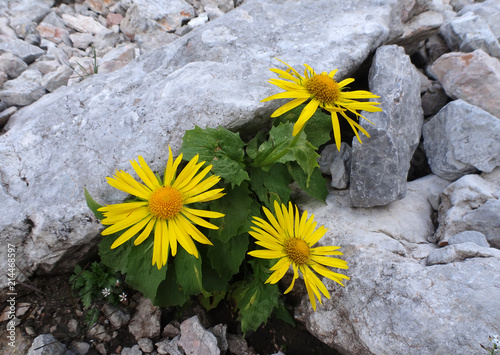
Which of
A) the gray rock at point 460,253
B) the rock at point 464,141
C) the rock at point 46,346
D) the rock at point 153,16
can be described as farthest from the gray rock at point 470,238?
the rock at point 153,16

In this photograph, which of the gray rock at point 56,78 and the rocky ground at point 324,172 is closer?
the rocky ground at point 324,172

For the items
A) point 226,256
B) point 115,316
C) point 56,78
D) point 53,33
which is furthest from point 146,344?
point 53,33

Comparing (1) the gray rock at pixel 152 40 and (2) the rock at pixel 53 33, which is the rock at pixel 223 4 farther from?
(2) the rock at pixel 53 33

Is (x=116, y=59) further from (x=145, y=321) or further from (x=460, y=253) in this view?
(x=460, y=253)

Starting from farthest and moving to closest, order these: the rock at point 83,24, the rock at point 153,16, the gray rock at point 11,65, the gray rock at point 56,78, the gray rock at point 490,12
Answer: the rock at point 83,24, the rock at point 153,16, the gray rock at point 490,12, the gray rock at point 11,65, the gray rock at point 56,78

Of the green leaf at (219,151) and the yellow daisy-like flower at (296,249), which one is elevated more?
the green leaf at (219,151)

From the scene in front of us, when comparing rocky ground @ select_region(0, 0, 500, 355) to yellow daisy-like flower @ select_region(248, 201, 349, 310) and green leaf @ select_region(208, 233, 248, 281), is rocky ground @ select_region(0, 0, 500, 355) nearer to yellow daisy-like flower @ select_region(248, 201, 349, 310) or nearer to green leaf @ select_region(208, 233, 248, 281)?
yellow daisy-like flower @ select_region(248, 201, 349, 310)
